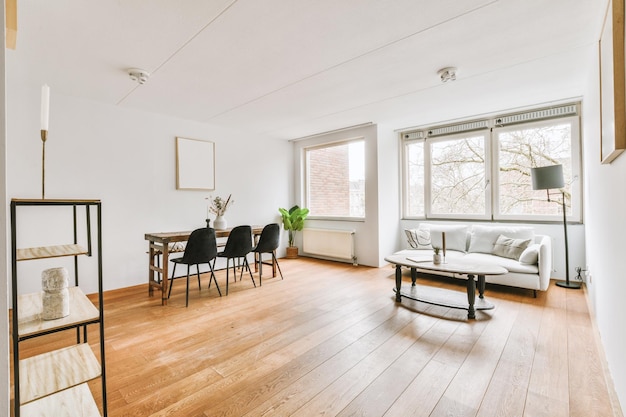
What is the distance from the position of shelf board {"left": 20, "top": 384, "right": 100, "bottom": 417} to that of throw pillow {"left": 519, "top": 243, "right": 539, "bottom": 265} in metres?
4.42

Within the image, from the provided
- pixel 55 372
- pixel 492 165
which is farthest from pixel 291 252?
pixel 55 372

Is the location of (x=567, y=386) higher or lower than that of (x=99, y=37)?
lower

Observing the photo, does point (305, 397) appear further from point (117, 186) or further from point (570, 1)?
point (117, 186)

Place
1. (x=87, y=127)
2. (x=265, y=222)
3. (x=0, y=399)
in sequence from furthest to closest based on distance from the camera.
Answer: (x=265, y=222) → (x=87, y=127) → (x=0, y=399)

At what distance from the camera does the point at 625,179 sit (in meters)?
1.51

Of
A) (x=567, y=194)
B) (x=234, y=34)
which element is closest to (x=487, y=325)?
(x=567, y=194)

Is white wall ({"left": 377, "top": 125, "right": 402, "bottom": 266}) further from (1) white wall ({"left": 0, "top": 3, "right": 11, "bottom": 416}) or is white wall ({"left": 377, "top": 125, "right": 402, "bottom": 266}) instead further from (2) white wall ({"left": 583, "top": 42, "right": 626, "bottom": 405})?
(1) white wall ({"left": 0, "top": 3, "right": 11, "bottom": 416})

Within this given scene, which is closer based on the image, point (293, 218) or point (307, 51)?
point (307, 51)

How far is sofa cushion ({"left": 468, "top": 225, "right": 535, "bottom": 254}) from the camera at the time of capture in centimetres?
419

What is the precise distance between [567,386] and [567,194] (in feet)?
10.3

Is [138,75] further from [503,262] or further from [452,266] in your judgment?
[503,262]

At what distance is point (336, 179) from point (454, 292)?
3.07 meters

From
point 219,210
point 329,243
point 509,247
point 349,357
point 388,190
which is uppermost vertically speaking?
point 388,190

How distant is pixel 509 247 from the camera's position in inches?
163
